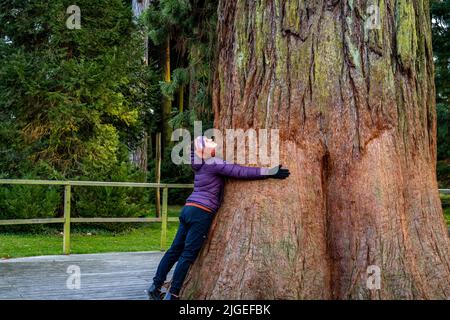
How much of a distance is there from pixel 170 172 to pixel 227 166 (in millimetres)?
18062

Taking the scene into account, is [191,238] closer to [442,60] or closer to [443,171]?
[442,60]

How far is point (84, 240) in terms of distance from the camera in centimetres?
1256

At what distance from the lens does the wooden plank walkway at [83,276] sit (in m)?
5.80

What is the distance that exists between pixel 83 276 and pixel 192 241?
8.58 ft

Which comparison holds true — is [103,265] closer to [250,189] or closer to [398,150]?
[250,189]

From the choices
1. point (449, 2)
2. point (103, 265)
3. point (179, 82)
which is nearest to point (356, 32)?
point (103, 265)

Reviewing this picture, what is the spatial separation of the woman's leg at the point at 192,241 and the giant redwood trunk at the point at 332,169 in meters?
0.16

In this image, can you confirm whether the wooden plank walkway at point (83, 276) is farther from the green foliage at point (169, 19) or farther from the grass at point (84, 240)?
the green foliage at point (169, 19)

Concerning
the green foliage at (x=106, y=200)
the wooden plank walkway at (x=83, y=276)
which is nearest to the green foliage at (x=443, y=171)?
the green foliage at (x=106, y=200)

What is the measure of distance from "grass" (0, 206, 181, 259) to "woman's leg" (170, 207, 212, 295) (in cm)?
550

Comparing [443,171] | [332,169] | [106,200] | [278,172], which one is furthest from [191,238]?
[443,171]

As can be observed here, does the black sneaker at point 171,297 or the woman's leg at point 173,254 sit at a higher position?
the woman's leg at point 173,254

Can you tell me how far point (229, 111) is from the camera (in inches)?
192

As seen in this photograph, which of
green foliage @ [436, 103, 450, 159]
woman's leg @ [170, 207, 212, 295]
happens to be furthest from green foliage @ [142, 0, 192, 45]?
A: green foliage @ [436, 103, 450, 159]
